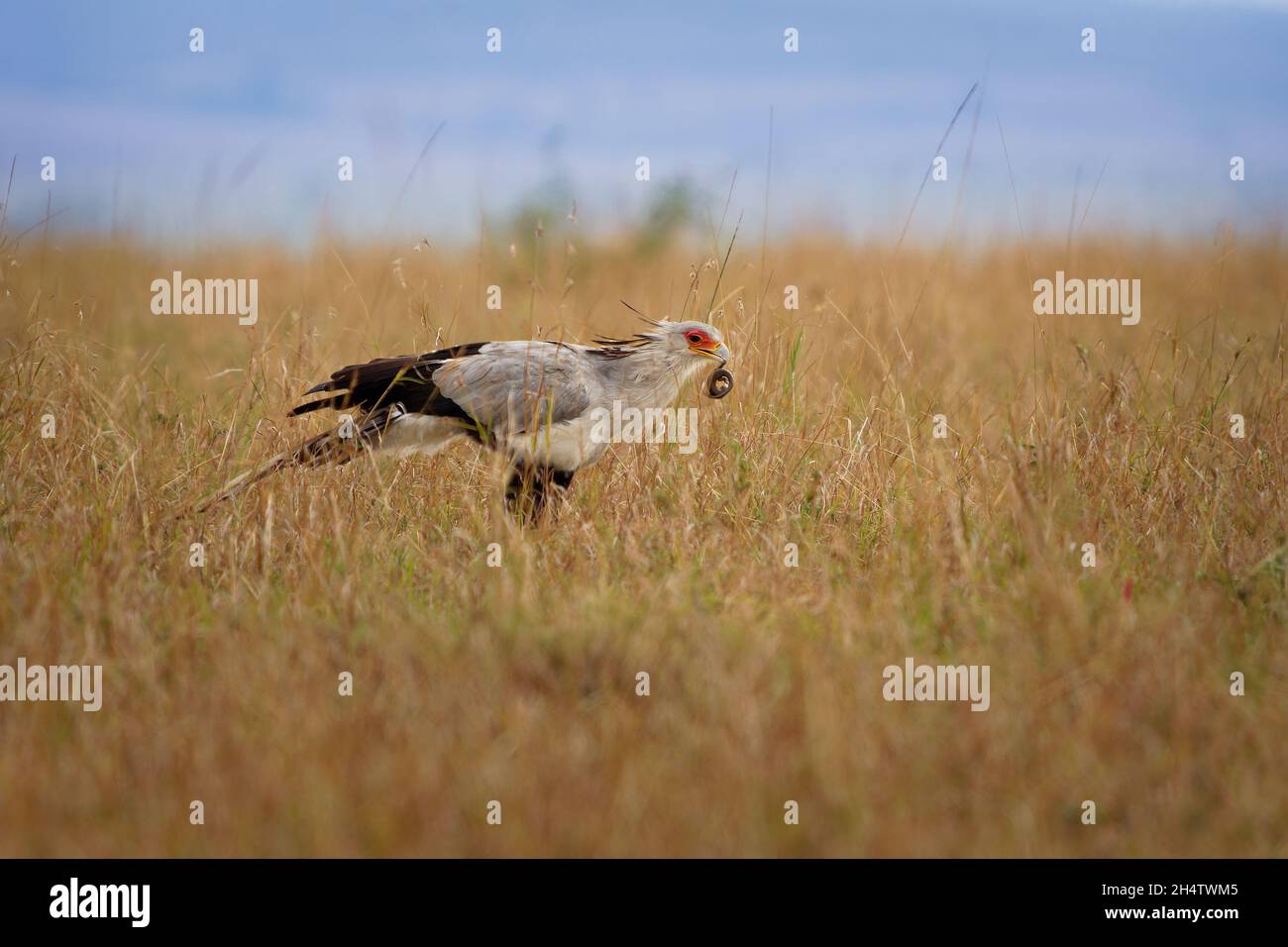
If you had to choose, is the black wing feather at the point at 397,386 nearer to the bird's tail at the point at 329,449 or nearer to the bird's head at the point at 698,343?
the bird's tail at the point at 329,449

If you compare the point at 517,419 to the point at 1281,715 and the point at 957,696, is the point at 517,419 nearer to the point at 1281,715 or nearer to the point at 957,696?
the point at 957,696

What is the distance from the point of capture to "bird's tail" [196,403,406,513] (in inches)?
205

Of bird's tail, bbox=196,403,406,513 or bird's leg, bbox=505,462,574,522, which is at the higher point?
bird's tail, bbox=196,403,406,513

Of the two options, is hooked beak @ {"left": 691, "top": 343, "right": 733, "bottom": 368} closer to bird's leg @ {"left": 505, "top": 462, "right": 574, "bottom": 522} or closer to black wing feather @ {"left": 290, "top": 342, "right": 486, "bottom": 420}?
bird's leg @ {"left": 505, "top": 462, "right": 574, "bottom": 522}

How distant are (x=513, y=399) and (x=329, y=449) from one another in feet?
2.88

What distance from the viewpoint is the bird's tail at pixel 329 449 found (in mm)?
5211

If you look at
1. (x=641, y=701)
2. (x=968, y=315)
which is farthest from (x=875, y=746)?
(x=968, y=315)

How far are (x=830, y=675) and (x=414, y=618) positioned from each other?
148 cm
